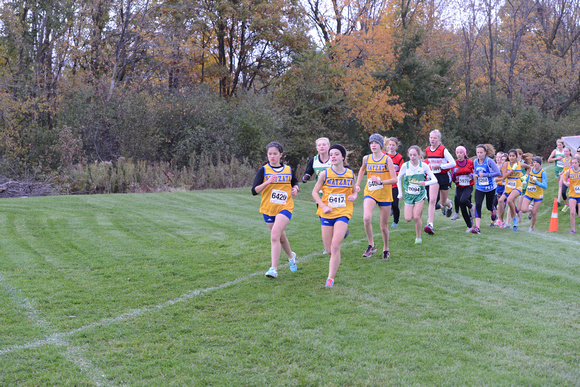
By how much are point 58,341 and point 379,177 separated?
17.6 feet

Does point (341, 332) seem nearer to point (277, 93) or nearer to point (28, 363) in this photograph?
point (28, 363)

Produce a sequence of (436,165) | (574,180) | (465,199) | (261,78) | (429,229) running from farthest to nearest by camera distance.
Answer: (261,78)
(574,180)
(465,199)
(436,165)
(429,229)

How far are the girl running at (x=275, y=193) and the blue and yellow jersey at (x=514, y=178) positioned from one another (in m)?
7.48

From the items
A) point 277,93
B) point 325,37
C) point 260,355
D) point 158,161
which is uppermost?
point 325,37

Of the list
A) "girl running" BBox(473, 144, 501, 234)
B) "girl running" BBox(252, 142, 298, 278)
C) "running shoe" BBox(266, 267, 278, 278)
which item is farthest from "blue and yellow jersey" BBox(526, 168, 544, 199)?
"running shoe" BBox(266, 267, 278, 278)

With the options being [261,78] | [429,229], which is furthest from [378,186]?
[261,78]

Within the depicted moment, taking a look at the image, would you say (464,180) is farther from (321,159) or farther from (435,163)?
(321,159)

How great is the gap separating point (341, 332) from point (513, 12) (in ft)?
145

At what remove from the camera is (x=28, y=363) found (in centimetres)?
426

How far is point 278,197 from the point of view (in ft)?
23.5

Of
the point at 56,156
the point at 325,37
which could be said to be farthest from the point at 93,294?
the point at 325,37

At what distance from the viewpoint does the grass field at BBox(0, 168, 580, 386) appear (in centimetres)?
420

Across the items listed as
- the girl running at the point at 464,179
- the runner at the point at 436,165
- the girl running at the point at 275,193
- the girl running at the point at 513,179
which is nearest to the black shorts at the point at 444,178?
the runner at the point at 436,165

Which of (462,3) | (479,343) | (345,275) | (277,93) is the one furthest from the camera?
(462,3)
